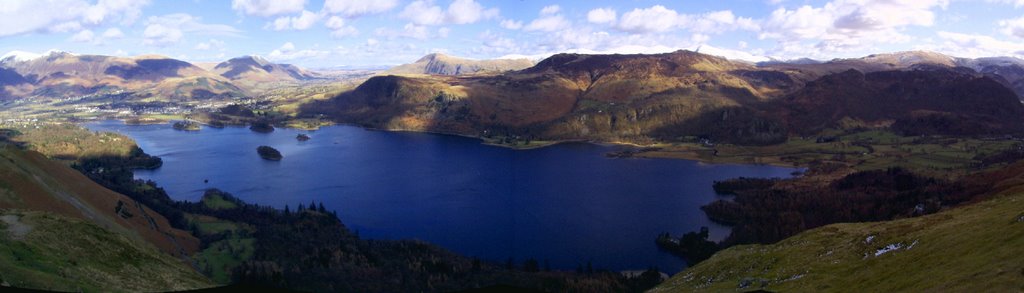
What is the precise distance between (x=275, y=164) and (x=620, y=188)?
101 m

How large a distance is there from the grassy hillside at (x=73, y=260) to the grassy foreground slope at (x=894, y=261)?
139ft

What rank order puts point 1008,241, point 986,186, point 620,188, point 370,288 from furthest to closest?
point 620,188 < point 986,186 < point 370,288 < point 1008,241

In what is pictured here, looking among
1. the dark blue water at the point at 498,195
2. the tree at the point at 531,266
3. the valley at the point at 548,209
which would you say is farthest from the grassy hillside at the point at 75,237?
the tree at the point at 531,266

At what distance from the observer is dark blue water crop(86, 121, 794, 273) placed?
327 feet

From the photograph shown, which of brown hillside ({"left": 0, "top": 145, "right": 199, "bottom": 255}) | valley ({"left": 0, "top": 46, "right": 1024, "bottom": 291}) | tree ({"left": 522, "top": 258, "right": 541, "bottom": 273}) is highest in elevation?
brown hillside ({"left": 0, "top": 145, "right": 199, "bottom": 255})

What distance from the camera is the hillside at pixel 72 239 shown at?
3934cm

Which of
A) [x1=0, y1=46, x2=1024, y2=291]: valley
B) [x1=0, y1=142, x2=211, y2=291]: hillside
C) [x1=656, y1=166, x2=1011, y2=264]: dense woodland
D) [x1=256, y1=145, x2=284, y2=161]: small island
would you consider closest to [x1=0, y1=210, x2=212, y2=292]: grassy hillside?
[x1=0, y1=142, x2=211, y2=291]: hillside

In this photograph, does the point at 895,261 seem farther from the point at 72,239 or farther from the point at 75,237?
the point at 75,237

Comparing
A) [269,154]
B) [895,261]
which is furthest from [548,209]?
[269,154]

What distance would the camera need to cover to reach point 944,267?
30578 millimetres

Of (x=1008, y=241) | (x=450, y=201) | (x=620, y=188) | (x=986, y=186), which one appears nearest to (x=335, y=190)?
(x=450, y=201)

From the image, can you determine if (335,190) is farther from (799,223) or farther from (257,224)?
(799,223)

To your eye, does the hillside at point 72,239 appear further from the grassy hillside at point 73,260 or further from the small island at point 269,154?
the small island at point 269,154

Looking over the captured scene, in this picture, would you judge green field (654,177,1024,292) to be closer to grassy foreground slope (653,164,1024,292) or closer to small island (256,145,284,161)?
grassy foreground slope (653,164,1024,292)
